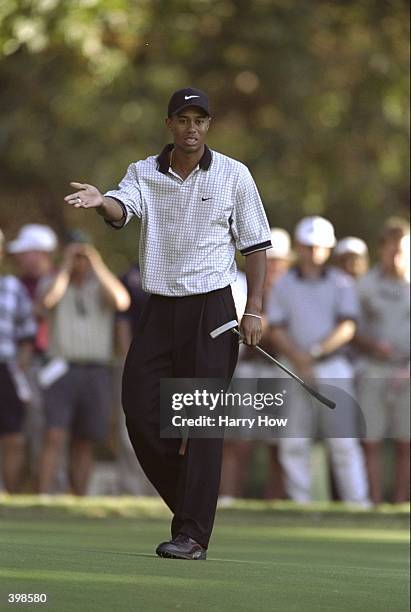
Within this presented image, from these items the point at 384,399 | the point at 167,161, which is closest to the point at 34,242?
the point at 384,399

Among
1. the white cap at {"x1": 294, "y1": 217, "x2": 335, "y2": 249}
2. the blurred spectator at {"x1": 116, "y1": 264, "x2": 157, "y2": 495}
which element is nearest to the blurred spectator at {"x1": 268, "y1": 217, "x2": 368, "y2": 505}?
the white cap at {"x1": 294, "y1": 217, "x2": 335, "y2": 249}

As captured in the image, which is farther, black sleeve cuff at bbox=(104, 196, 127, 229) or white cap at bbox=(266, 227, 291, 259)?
white cap at bbox=(266, 227, 291, 259)

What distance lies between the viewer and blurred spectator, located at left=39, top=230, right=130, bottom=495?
14.7m

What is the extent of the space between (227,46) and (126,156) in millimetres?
2005

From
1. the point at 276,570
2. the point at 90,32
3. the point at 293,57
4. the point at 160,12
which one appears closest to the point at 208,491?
the point at 276,570

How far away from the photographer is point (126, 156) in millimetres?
22422

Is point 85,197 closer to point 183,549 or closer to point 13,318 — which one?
point 183,549

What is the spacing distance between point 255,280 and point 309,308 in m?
6.47

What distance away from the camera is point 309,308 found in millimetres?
14641

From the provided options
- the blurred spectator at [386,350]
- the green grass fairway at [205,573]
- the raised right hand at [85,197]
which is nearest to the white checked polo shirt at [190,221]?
the raised right hand at [85,197]

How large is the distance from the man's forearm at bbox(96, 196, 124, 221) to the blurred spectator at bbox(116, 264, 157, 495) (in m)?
6.74

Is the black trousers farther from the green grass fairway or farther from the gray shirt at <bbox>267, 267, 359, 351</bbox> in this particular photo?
the gray shirt at <bbox>267, 267, 359, 351</bbox>

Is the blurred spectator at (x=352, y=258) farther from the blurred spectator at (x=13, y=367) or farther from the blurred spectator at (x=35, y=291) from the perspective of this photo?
the blurred spectator at (x=13, y=367)

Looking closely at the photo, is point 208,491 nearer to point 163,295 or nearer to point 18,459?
point 163,295
